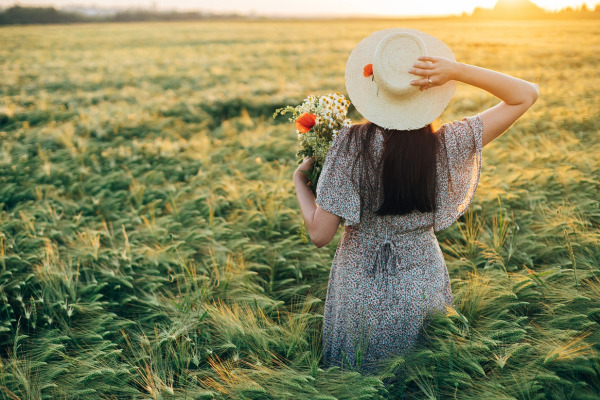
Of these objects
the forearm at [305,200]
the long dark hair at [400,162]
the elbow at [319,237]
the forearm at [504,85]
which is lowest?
the elbow at [319,237]

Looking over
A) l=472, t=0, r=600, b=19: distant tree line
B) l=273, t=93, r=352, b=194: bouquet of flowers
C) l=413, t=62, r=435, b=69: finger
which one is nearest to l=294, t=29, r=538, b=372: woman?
l=413, t=62, r=435, b=69: finger

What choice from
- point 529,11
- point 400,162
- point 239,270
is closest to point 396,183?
point 400,162

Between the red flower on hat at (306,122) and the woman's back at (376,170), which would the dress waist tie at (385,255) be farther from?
the red flower on hat at (306,122)

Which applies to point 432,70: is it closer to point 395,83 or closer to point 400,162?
point 395,83

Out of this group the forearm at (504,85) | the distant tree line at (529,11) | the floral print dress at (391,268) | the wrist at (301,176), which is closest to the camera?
the forearm at (504,85)

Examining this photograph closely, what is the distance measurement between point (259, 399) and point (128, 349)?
4.01 feet

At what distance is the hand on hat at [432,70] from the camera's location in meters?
1.66

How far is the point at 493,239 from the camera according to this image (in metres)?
3.44

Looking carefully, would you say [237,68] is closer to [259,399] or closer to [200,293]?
[200,293]

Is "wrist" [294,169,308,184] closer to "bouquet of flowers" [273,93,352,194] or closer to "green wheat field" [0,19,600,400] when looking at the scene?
"bouquet of flowers" [273,93,352,194]

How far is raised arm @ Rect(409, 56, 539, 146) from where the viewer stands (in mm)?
1664

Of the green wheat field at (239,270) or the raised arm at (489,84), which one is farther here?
the green wheat field at (239,270)

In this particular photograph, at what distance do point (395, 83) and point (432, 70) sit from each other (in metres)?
0.15

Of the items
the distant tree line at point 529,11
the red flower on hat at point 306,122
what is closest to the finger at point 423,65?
the red flower on hat at point 306,122
